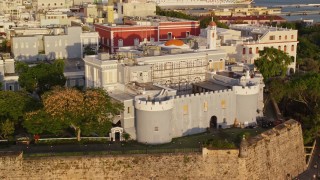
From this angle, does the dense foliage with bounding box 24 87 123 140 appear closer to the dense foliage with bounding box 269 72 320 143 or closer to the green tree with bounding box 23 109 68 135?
the green tree with bounding box 23 109 68 135

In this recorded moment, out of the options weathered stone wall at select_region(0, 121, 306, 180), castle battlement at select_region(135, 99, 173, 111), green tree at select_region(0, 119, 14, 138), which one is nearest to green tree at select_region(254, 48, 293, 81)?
weathered stone wall at select_region(0, 121, 306, 180)

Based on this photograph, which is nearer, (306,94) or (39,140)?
(39,140)

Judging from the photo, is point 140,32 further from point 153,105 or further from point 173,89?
point 153,105

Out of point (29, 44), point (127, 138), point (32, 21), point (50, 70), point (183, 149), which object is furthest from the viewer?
point (32, 21)

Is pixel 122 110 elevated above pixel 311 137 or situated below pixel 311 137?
above

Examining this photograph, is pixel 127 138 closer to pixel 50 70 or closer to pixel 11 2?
pixel 50 70

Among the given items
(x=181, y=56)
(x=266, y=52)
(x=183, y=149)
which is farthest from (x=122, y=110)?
(x=266, y=52)
